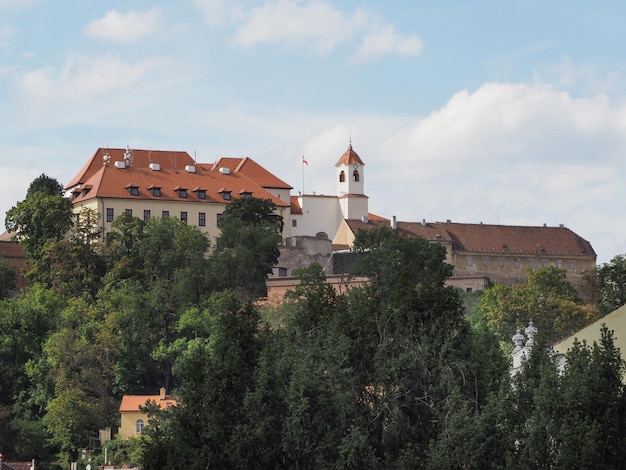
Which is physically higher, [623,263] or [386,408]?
[623,263]

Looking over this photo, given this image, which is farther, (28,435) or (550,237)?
→ (550,237)

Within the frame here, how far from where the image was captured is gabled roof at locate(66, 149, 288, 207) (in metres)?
100

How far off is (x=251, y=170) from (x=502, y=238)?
49.0ft

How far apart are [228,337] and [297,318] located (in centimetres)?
355

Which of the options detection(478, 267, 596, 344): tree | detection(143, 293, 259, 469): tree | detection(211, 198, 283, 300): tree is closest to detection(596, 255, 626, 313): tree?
detection(478, 267, 596, 344): tree

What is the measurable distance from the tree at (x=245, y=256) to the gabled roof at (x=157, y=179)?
Answer: 5.11 m

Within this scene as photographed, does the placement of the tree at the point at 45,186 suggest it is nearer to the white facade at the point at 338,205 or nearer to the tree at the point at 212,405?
the white facade at the point at 338,205

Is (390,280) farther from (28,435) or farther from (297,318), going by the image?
(297,318)

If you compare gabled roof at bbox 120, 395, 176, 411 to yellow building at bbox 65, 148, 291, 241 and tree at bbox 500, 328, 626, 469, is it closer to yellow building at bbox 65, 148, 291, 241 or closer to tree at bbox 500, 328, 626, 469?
yellow building at bbox 65, 148, 291, 241

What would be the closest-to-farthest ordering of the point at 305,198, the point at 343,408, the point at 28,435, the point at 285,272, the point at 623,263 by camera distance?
the point at 343,408
the point at 28,435
the point at 623,263
the point at 285,272
the point at 305,198

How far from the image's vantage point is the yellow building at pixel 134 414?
79750 millimetres

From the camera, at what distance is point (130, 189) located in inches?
3947

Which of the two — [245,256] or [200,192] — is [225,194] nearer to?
[200,192]

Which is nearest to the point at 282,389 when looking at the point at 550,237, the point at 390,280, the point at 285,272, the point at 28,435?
the point at 28,435
